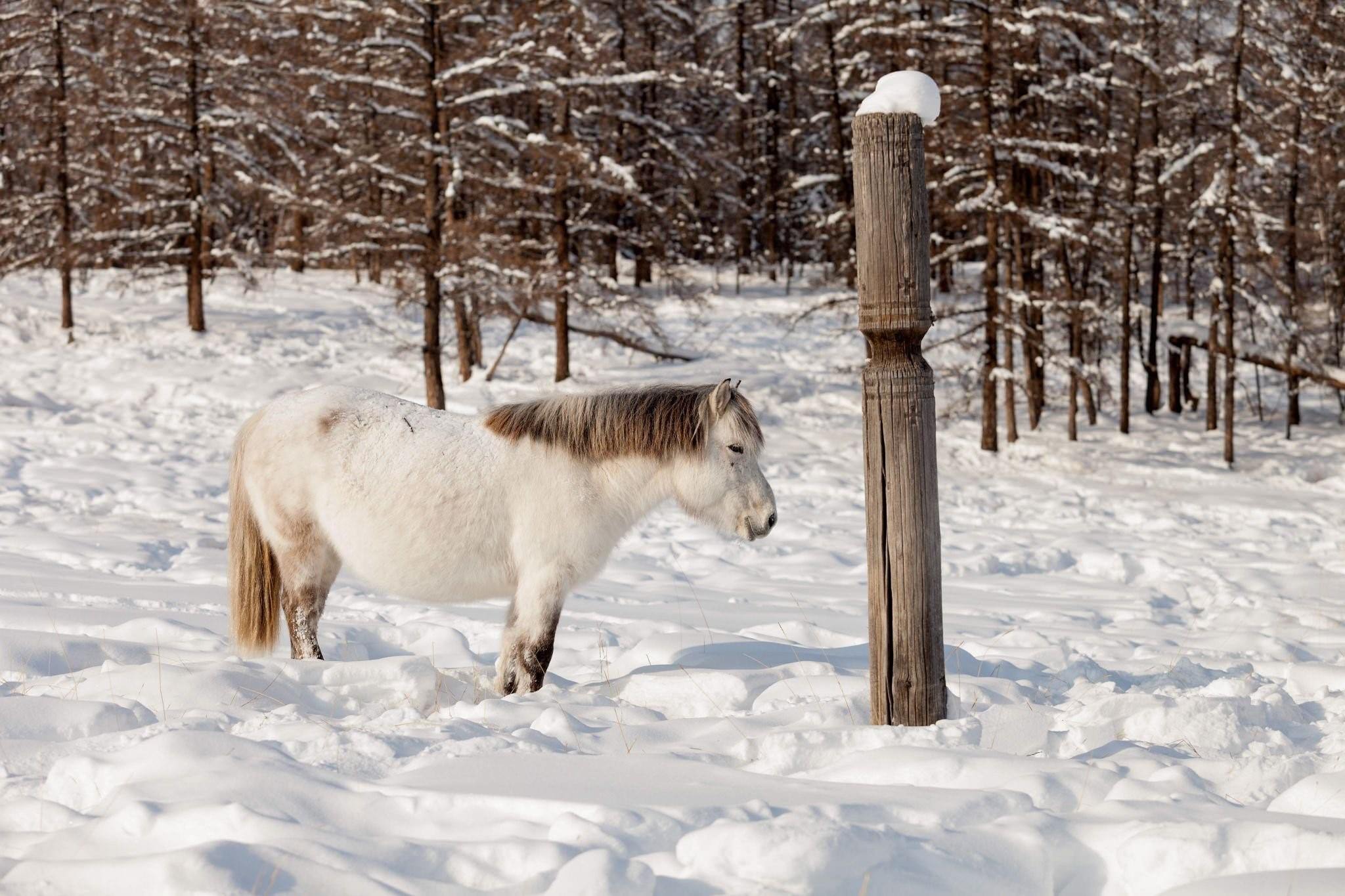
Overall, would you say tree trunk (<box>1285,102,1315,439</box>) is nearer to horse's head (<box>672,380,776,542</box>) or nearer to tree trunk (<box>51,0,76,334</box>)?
horse's head (<box>672,380,776,542</box>)

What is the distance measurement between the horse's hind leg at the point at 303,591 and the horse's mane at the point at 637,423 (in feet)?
3.55

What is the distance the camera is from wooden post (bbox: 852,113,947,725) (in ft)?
12.0

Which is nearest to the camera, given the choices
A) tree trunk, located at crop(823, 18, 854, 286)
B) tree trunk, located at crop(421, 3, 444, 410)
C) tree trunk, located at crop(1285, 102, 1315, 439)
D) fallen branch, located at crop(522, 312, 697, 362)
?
tree trunk, located at crop(421, 3, 444, 410)

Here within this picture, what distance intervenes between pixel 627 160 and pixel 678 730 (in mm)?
A: 20266

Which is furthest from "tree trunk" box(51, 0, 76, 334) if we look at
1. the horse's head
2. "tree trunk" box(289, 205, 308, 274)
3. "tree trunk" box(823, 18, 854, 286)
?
the horse's head

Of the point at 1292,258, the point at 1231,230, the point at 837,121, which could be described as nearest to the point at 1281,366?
the point at 1292,258

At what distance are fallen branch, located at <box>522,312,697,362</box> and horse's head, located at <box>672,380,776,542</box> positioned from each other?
48.6 ft

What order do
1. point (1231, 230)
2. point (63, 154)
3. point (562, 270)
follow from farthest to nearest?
1. point (63, 154)
2. point (562, 270)
3. point (1231, 230)

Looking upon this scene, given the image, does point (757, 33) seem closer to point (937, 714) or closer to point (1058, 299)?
point (1058, 299)

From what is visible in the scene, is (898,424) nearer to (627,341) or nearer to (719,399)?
(719,399)

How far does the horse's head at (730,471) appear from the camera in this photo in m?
4.73

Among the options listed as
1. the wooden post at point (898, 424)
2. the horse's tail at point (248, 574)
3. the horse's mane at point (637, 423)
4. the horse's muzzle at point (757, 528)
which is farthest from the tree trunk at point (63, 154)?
the wooden post at point (898, 424)

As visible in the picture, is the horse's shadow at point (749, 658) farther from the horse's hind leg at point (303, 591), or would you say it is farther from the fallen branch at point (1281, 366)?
the fallen branch at point (1281, 366)

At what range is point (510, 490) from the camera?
4.80m
